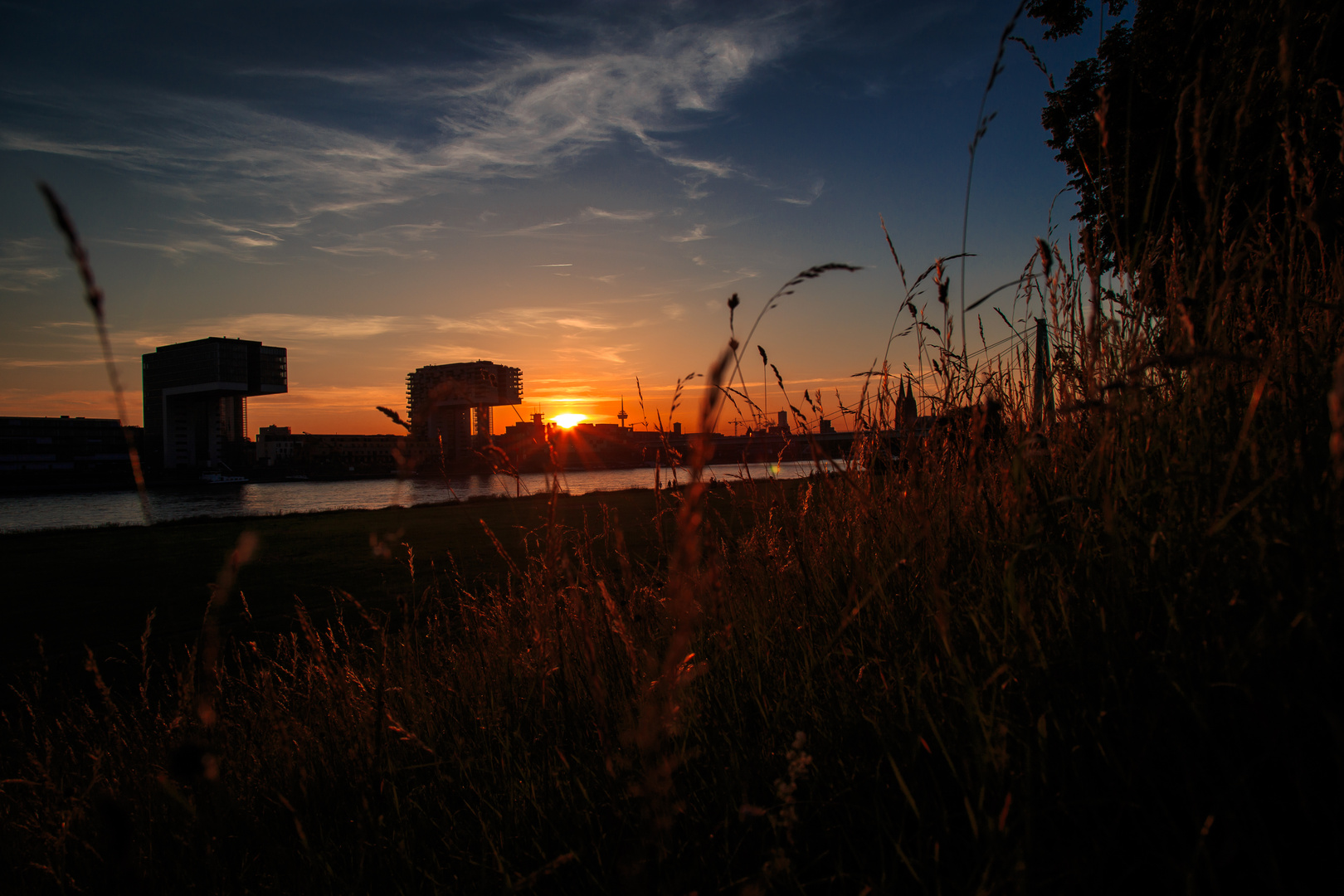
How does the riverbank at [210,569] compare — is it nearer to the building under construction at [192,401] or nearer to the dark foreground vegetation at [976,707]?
the dark foreground vegetation at [976,707]

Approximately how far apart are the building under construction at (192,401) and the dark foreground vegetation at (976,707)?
25563 mm

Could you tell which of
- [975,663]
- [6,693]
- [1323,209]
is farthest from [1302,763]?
[6,693]

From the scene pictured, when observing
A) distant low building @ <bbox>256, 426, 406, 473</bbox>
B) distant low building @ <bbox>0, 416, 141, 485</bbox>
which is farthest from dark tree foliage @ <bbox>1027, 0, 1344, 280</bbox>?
distant low building @ <bbox>0, 416, 141, 485</bbox>

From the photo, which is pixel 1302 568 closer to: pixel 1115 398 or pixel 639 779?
pixel 1115 398

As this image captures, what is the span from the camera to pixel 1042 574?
3.70ft

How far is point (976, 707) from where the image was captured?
772 mm

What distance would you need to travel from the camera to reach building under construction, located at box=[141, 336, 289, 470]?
3747 cm

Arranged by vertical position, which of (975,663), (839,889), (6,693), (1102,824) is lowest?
(6,693)

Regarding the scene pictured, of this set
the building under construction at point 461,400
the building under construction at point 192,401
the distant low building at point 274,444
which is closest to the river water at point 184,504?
the building under construction at point 192,401

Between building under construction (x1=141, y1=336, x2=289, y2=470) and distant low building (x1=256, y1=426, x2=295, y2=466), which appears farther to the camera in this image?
distant low building (x1=256, y1=426, x2=295, y2=466)

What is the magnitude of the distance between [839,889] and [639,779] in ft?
1.32

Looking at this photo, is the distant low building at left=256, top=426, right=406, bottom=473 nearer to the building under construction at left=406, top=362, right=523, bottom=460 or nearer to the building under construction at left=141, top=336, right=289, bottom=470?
the building under construction at left=141, top=336, right=289, bottom=470

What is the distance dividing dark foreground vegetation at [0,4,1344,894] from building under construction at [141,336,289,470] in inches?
1006

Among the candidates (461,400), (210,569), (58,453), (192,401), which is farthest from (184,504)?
(58,453)
